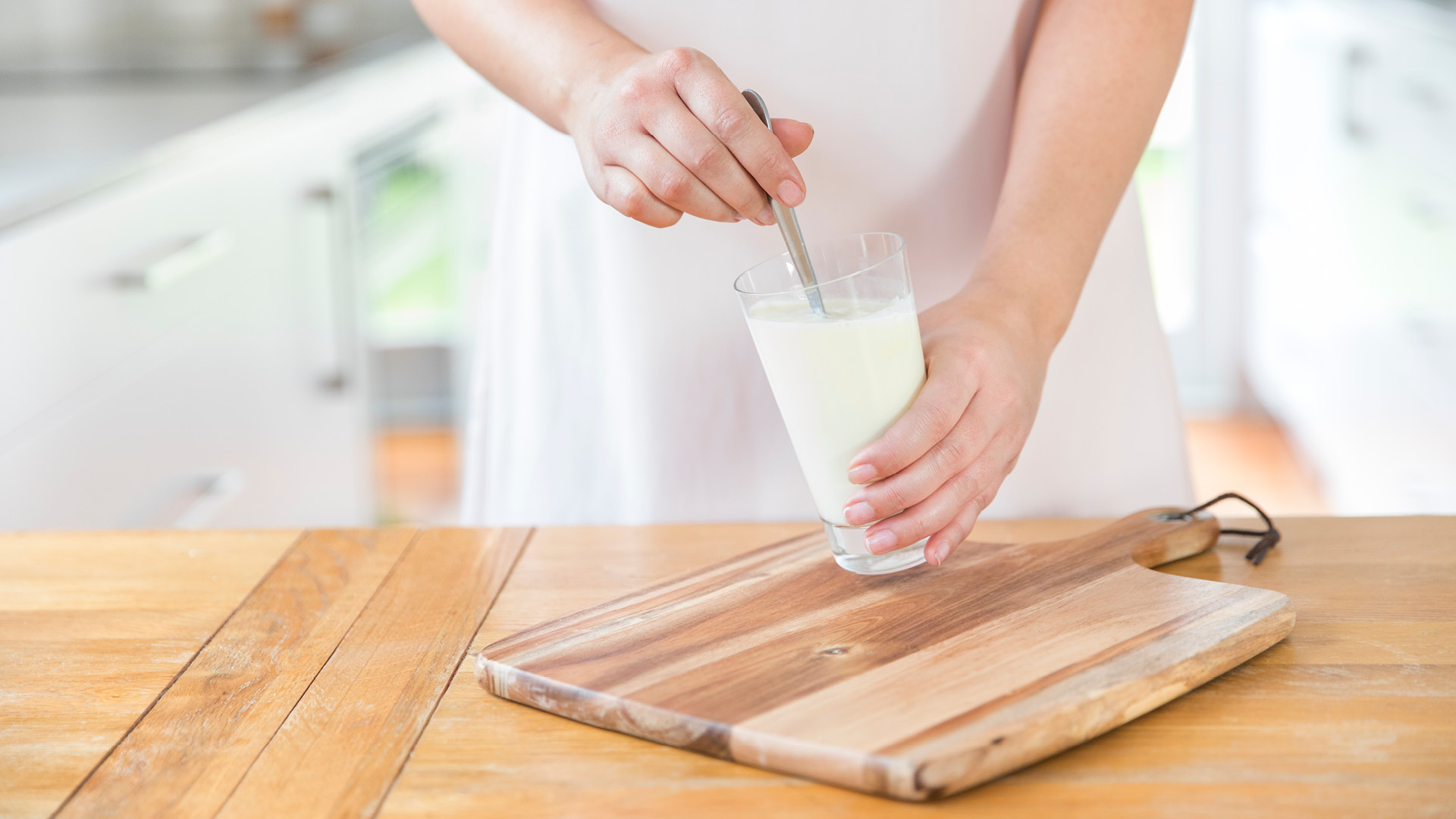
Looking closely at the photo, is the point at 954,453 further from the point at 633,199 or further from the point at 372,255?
the point at 372,255

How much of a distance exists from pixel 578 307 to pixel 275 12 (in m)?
2.04

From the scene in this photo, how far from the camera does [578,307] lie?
1.01 m

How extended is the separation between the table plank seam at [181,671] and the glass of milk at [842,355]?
0.31m

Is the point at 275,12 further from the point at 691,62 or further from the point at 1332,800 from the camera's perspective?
the point at 1332,800

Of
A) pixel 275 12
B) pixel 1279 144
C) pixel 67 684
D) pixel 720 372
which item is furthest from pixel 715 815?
pixel 1279 144

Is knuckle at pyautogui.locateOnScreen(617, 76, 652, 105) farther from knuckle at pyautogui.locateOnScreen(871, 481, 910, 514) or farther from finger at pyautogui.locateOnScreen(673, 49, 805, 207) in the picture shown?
knuckle at pyautogui.locateOnScreen(871, 481, 910, 514)

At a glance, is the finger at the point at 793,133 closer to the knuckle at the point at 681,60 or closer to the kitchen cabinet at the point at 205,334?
the knuckle at the point at 681,60

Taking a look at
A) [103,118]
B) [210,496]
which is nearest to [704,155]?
[210,496]

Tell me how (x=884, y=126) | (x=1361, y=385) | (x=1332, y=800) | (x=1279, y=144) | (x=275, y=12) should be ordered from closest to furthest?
(x=1332, y=800)
(x=884, y=126)
(x=1361, y=385)
(x=275, y=12)
(x=1279, y=144)

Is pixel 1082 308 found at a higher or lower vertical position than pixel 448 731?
higher

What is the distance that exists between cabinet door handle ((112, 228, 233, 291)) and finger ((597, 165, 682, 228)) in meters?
1.07

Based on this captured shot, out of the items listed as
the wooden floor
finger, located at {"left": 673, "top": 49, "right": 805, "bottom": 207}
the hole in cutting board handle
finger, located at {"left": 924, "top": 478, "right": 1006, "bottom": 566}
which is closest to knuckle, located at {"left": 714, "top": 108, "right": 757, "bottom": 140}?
finger, located at {"left": 673, "top": 49, "right": 805, "bottom": 207}

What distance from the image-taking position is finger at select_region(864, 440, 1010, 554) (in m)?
0.60

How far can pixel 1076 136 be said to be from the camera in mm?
788
